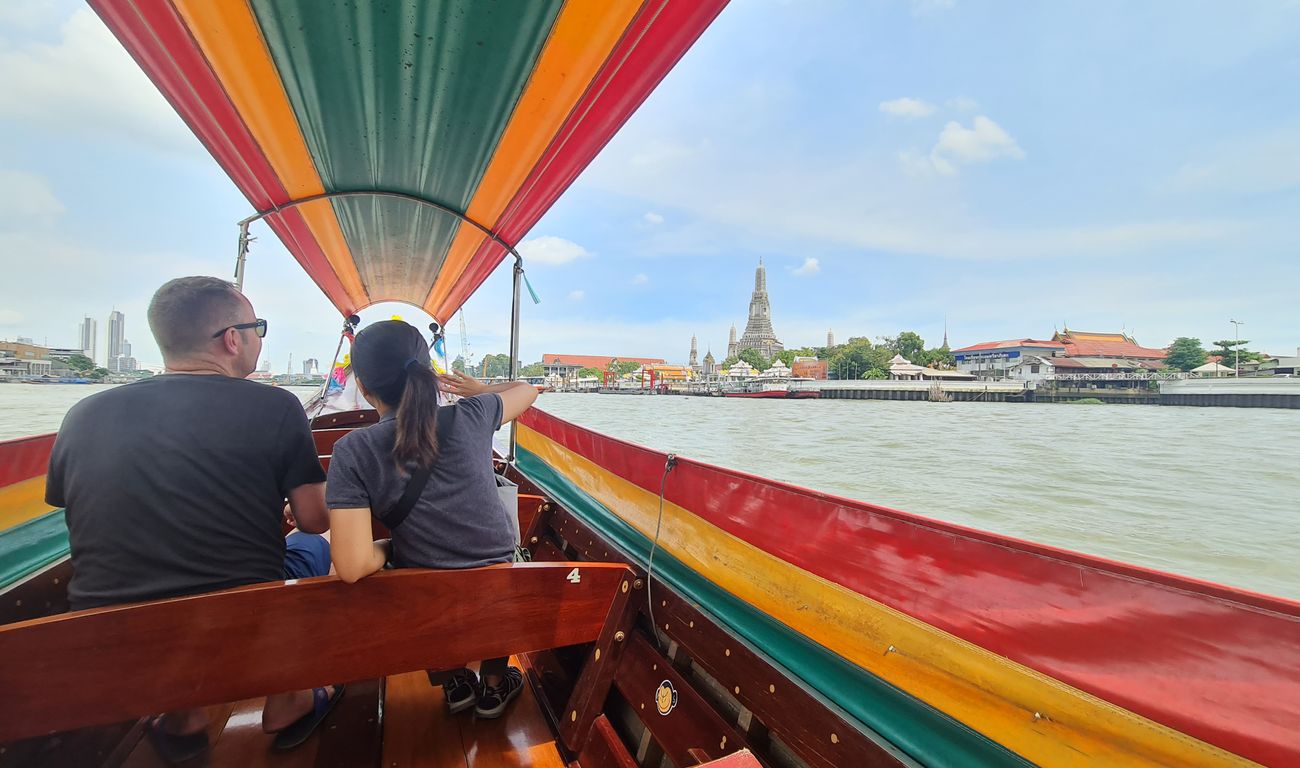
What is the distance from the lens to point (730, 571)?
1.31 m

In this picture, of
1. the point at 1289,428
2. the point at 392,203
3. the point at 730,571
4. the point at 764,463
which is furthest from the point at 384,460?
the point at 1289,428

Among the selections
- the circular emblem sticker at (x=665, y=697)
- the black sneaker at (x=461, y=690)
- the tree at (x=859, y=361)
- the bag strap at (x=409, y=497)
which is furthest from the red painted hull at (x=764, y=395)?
the bag strap at (x=409, y=497)

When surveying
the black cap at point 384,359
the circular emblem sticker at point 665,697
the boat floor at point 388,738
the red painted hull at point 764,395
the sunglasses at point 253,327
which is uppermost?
the sunglasses at point 253,327

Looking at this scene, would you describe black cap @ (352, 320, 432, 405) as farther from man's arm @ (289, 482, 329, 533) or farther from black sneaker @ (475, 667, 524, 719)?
black sneaker @ (475, 667, 524, 719)

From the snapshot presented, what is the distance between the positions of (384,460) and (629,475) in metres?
0.90

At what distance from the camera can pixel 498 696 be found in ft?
5.26

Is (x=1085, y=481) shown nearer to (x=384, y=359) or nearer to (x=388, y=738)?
(x=388, y=738)

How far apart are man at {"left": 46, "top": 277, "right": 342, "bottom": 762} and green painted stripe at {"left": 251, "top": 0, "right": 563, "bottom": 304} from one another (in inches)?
35.1

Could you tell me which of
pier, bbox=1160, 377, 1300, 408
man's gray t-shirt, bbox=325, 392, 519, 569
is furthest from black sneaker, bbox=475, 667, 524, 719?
pier, bbox=1160, 377, 1300, 408

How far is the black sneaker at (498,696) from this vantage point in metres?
1.57

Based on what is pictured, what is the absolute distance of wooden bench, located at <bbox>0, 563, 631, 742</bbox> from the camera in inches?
36.1

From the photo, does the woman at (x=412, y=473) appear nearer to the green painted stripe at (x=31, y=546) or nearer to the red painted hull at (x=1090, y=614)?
the red painted hull at (x=1090, y=614)

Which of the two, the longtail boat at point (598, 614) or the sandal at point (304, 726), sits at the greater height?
the longtail boat at point (598, 614)

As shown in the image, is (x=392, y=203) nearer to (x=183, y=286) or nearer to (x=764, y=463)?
(x=183, y=286)
